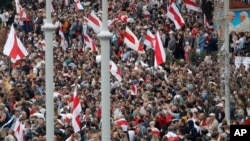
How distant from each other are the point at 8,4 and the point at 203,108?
23712 mm

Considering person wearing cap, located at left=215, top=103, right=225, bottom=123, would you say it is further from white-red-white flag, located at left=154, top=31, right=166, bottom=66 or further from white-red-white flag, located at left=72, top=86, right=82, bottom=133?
white-red-white flag, located at left=72, top=86, right=82, bottom=133

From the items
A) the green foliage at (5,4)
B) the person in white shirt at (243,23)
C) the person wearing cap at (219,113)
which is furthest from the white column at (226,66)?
the green foliage at (5,4)

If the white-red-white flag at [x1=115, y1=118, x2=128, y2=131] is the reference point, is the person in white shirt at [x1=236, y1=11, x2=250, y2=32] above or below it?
above

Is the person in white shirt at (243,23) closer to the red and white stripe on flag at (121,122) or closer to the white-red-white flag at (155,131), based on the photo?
the red and white stripe on flag at (121,122)

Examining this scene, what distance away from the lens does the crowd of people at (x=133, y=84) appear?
2800 cm

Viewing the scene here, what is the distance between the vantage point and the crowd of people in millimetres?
28000

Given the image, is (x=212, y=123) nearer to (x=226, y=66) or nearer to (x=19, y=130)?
(x=226, y=66)

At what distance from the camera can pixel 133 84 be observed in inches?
A: 1362

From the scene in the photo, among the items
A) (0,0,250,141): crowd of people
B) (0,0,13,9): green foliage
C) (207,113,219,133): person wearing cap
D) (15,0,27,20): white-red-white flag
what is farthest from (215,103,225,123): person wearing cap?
(0,0,13,9): green foliage

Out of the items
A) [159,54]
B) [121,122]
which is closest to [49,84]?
[121,122]

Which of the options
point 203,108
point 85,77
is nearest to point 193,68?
point 85,77

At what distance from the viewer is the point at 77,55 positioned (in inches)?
1644

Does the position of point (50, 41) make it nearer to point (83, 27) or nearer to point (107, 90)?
point (107, 90)

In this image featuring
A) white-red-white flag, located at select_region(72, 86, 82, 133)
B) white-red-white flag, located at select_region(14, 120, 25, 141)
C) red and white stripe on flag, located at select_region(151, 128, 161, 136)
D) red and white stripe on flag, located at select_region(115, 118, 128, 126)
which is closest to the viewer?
red and white stripe on flag, located at select_region(151, 128, 161, 136)
